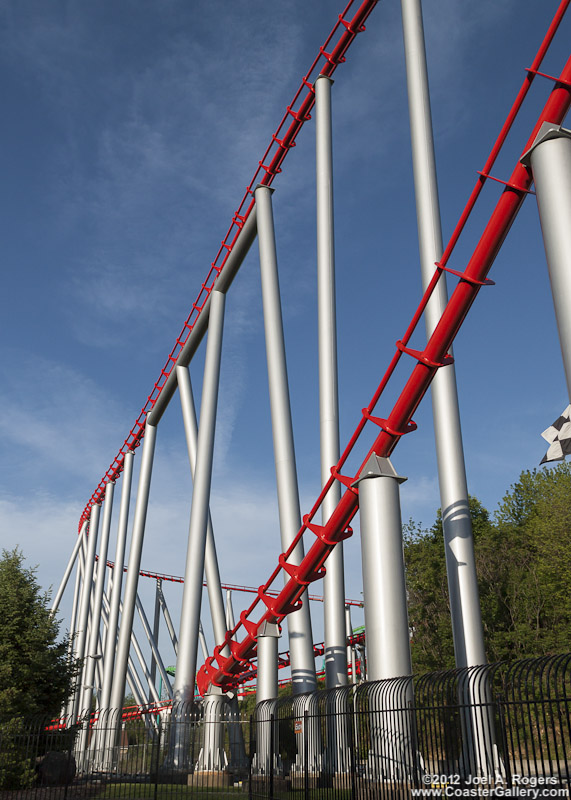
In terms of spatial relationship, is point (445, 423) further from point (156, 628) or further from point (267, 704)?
point (156, 628)

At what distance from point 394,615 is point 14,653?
15002mm

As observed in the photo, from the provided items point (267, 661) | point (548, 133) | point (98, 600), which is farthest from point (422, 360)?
point (98, 600)

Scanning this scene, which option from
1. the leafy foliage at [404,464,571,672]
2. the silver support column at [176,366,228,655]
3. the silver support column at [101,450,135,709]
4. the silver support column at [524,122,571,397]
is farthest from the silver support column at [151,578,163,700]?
the silver support column at [524,122,571,397]

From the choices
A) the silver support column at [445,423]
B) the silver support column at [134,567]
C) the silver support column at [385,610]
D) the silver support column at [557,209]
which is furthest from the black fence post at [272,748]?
the silver support column at [134,567]

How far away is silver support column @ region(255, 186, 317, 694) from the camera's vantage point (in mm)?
15391

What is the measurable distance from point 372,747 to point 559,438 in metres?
4.89

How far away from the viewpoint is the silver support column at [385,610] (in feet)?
28.2

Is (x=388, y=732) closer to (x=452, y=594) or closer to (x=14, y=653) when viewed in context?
(x=452, y=594)

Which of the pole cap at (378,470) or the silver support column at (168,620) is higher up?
the silver support column at (168,620)

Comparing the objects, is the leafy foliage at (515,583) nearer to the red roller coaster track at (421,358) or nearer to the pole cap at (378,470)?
the red roller coaster track at (421,358)

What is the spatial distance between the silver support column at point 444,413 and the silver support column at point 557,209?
5.28 metres

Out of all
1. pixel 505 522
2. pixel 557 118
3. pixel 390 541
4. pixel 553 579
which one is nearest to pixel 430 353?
A: pixel 390 541

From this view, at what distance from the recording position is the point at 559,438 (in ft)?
33.3

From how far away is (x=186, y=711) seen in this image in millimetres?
16062
